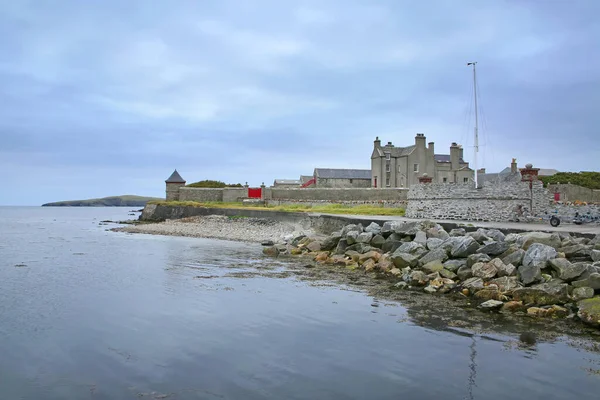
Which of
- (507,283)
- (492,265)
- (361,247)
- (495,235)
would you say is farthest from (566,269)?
(361,247)

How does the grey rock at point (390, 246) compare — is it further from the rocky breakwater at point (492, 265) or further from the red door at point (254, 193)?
the red door at point (254, 193)

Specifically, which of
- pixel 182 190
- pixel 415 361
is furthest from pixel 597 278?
pixel 182 190

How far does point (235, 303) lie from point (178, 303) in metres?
1.49

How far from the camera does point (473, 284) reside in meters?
13.2

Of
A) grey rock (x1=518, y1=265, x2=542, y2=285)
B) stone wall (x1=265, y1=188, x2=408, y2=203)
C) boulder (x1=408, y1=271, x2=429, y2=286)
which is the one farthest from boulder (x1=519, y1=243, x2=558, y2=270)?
stone wall (x1=265, y1=188, x2=408, y2=203)

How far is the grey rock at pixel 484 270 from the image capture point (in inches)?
537

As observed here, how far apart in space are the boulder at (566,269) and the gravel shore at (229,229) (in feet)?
60.4

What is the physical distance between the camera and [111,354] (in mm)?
8883

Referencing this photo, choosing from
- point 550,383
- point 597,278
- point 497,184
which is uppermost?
point 497,184

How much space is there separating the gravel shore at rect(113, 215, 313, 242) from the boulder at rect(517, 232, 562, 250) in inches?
633

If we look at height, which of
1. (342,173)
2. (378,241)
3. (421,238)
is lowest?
(378,241)

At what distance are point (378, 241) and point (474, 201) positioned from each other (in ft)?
21.9

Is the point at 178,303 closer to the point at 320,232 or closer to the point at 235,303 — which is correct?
the point at 235,303

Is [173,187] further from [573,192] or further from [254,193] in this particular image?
[573,192]
